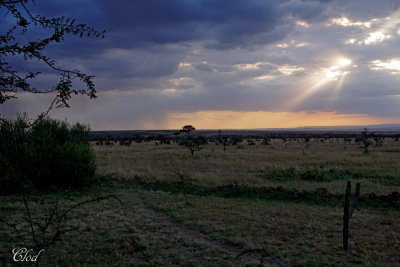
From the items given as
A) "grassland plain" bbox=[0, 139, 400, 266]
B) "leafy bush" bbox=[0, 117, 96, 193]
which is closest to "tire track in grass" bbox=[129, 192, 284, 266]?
"grassland plain" bbox=[0, 139, 400, 266]

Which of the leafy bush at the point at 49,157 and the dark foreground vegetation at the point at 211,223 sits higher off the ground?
the leafy bush at the point at 49,157

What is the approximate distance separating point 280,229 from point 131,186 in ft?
34.1

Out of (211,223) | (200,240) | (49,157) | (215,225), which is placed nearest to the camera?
(200,240)

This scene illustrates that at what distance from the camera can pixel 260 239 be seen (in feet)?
30.1

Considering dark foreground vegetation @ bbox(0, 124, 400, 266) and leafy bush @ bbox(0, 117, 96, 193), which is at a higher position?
leafy bush @ bbox(0, 117, 96, 193)

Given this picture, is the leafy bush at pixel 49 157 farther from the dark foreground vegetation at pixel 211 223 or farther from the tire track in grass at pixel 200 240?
the tire track in grass at pixel 200 240

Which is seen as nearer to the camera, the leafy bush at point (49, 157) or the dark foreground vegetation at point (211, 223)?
the dark foreground vegetation at point (211, 223)

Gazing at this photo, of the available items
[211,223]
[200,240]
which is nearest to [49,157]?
[211,223]

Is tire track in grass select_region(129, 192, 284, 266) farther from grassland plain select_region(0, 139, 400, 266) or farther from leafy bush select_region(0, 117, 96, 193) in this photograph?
leafy bush select_region(0, 117, 96, 193)

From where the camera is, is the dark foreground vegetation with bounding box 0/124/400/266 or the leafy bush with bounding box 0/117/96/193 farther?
the leafy bush with bounding box 0/117/96/193

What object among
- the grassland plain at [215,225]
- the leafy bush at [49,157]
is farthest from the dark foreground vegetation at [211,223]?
the leafy bush at [49,157]

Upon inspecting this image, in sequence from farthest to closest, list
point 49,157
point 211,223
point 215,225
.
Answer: point 49,157, point 211,223, point 215,225

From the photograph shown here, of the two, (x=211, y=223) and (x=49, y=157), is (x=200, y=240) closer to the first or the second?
(x=211, y=223)

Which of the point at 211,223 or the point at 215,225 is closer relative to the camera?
the point at 215,225
